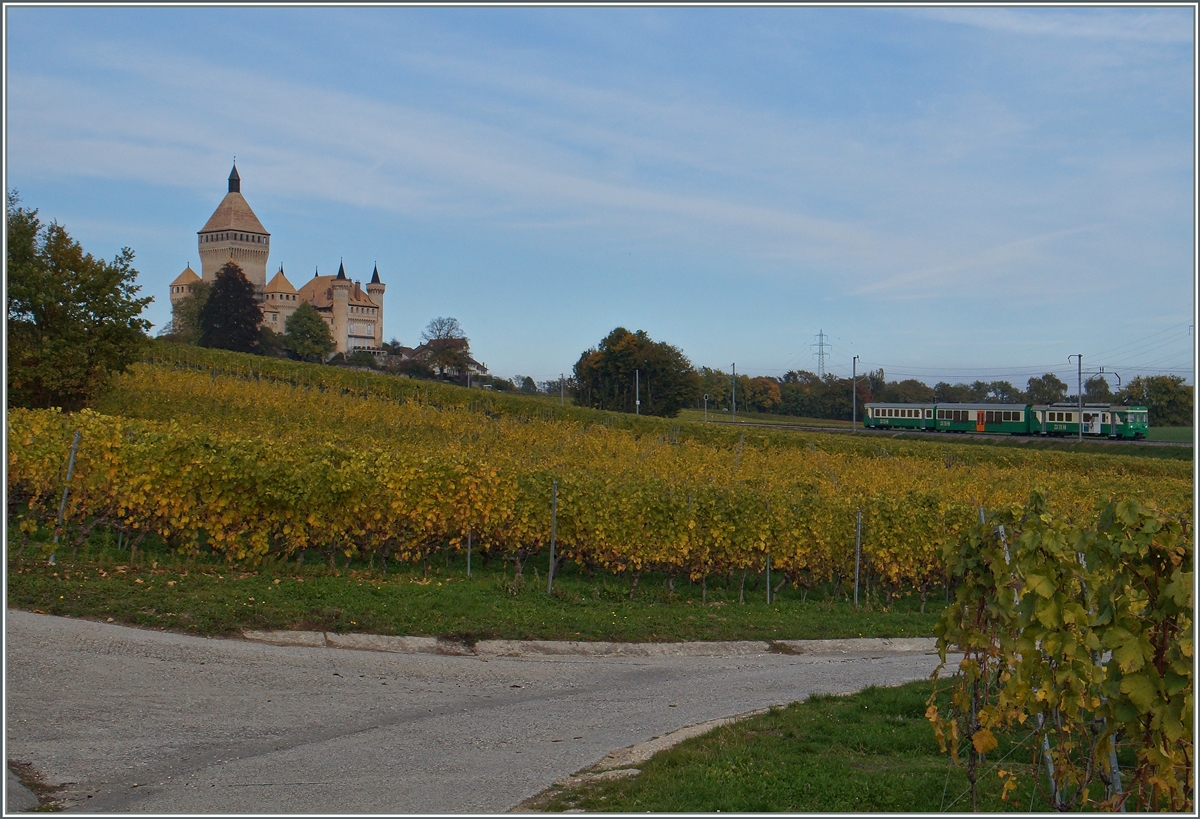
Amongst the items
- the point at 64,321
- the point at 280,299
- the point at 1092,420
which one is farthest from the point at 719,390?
the point at 64,321

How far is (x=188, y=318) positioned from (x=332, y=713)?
303 feet

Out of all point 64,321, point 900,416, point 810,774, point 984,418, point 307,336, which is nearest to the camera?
point 810,774

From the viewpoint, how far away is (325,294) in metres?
127

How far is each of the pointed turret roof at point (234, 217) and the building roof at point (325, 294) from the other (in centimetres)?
1014

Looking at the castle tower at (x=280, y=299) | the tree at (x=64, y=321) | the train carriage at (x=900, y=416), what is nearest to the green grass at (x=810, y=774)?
the tree at (x=64, y=321)

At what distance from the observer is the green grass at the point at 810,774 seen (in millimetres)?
5305

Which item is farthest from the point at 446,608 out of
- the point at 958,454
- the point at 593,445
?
the point at 958,454

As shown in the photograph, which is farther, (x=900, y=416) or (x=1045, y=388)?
(x=1045, y=388)

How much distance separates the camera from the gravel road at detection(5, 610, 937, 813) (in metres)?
5.76

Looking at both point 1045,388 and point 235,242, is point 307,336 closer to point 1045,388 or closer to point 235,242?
point 235,242

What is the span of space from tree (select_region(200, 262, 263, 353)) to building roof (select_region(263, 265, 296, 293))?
47752 mm

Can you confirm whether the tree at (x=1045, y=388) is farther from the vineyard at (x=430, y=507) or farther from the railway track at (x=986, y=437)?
the vineyard at (x=430, y=507)

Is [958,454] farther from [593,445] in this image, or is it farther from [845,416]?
[845,416]

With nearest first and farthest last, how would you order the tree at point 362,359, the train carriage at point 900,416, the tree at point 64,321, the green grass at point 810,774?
the green grass at point 810,774 < the tree at point 64,321 < the train carriage at point 900,416 < the tree at point 362,359
